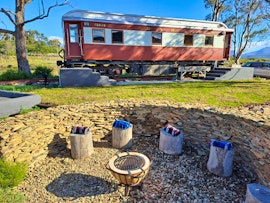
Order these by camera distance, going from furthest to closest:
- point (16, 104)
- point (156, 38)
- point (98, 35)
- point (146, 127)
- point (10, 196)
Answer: point (156, 38)
point (98, 35)
point (146, 127)
point (16, 104)
point (10, 196)

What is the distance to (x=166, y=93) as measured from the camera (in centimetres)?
744

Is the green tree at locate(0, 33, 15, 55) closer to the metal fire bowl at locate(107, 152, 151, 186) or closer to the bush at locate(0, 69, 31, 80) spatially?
the bush at locate(0, 69, 31, 80)

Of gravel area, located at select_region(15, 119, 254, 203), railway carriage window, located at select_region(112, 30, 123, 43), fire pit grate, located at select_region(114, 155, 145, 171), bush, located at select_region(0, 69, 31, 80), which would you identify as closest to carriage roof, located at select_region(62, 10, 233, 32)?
railway carriage window, located at select_region(112, 30, 123, 43)

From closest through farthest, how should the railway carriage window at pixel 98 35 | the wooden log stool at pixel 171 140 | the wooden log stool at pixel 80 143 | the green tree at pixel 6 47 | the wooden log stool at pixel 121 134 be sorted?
the wooden log stool at pixel 80 143 → the wooden log stool at pixel 171 140 → the wooden log stool at pixel 121 134 → the railway carriage window at pixel 98 35 → the green tree at pixel 6 47

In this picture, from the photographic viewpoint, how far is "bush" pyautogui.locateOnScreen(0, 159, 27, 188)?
10.7ft

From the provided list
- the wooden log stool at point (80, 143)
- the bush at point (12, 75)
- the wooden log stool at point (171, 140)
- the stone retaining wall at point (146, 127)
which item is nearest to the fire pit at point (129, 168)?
the wooden log stool at point (80, 143)

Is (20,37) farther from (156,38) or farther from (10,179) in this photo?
(10,179)

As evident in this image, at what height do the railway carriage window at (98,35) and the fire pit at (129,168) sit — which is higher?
the railway carriage window at (98,35)

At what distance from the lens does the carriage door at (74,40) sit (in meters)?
10.8

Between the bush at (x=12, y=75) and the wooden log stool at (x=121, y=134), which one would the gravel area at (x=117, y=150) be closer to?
the wooden log stool at (x=121, y=134)

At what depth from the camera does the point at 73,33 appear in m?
10.9

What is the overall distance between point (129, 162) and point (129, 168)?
0.14 meters

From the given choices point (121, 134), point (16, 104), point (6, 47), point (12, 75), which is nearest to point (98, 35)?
point (12, 75)

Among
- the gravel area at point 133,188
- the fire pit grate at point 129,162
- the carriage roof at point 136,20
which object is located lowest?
the gravel area at point 133,188
